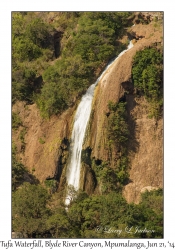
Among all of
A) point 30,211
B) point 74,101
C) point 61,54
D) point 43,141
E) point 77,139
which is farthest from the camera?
point 61,54

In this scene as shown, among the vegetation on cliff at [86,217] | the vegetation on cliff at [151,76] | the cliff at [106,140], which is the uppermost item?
the vegetation on cliff at [151,76]

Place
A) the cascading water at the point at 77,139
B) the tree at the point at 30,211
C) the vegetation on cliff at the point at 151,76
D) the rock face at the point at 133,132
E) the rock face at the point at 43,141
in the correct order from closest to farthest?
the tree at the point at 30,211
the rock face at the point at 133,132
the cascading water at the point at 77,139
the vegetation on cliff at the point at 151,76
the rock face at the point at 43,141

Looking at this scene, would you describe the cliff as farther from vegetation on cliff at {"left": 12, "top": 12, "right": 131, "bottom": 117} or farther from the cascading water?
vegetation on cliff at {"left": 12, "top": 12, "right": 131, "bottom": 117}

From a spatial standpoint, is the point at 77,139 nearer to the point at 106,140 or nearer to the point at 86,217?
the point at 106,140

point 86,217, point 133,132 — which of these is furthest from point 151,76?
point 86,217

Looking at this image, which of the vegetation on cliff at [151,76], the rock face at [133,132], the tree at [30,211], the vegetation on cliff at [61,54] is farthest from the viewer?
the vegetation on cliff at [61,54]

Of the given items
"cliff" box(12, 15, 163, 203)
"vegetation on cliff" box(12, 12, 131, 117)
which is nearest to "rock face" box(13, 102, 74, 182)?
"cliff" box(12, 15, 163, 203)

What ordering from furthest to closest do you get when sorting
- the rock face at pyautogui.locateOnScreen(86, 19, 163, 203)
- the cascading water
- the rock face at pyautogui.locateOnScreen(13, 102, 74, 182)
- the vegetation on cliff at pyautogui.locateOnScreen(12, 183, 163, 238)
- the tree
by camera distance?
1. the rock face at pyautogui.locateOnScreen(13, 102, 74, 182)
2. the cascading water
3. the rock face at pyautogui.locateOnScreen(86, 19, 163, 203)
4. the tree
5. the vegetation on cliff at pyautogui.locateOnScreen(12, 183, 163, 238)

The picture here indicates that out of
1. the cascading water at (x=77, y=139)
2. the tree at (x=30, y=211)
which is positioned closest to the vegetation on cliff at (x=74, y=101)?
the tree at (x=30, y=211)

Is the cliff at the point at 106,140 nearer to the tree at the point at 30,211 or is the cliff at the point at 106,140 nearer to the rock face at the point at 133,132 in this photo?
the rock face at the point at 133,132

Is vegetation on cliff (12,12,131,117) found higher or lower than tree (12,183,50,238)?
higher

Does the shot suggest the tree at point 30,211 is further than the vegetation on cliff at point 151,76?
No

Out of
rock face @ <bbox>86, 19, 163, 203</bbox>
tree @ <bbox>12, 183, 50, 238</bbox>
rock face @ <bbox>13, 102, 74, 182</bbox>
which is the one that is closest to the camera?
tree @ <bbox>12, 183, 50, 238</bbox>
